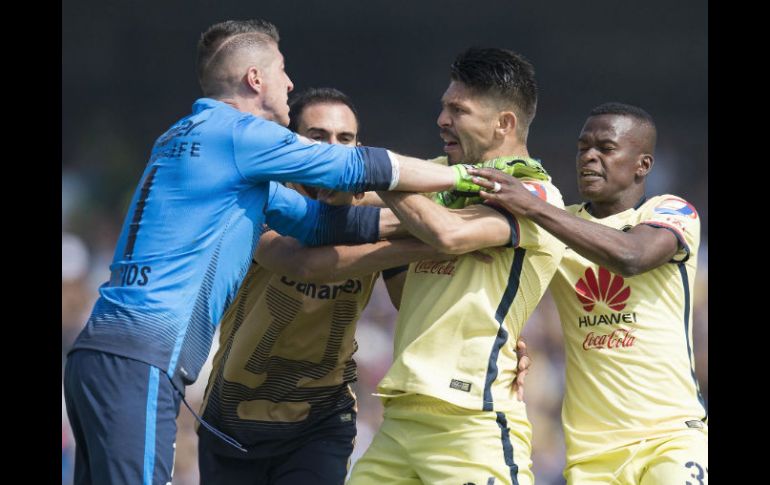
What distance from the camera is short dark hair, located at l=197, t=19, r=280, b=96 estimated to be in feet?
→ 15.3

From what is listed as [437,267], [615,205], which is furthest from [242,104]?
[615,205]

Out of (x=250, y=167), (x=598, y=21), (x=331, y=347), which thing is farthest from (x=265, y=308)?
(x=598, y=21)

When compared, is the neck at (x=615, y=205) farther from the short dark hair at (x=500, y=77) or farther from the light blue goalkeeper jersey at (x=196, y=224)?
the light blue goalkeeper jersey at (x=196, y=224)

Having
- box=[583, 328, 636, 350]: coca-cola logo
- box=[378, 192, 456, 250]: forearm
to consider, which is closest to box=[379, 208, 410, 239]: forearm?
box=[378, 192, 456, 250]: forearm

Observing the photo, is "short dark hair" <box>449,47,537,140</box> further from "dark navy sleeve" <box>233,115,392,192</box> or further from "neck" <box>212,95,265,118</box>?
"neck" <box>212,95,265,118</box>

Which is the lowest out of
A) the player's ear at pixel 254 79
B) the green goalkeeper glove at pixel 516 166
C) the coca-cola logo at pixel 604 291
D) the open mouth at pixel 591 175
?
the coca-cola logo at pixel 604 291

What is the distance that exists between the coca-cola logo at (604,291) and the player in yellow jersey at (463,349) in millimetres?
340

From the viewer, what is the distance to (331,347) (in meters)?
5.31

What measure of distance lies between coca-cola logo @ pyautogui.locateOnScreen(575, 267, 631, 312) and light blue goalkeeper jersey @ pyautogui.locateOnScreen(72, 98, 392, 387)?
48.3 inches

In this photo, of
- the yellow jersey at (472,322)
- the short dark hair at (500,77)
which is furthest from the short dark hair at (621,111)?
the yellow jersey at (472,322)

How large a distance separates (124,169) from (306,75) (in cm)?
175

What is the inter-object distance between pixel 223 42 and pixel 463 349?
1652 mm

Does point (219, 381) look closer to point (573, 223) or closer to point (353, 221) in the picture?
point (353, 221)

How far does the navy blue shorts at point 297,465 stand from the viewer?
5188 millimetres
